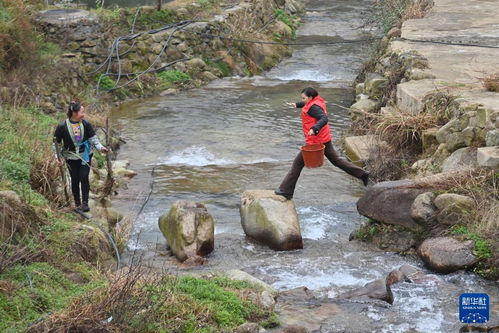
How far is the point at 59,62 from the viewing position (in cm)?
1638

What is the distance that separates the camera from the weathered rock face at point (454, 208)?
8.66 metres

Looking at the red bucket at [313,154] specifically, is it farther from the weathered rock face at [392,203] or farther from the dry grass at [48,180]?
the dry grass at [48,180]

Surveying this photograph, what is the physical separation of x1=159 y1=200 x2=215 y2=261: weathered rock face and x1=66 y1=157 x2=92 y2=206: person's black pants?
1159 millimetres

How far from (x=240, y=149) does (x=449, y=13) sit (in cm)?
820

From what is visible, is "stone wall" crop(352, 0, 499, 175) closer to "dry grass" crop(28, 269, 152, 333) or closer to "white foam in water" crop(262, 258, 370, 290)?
"white foam in water" crop(262, 258, 370, 290)

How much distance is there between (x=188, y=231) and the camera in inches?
355

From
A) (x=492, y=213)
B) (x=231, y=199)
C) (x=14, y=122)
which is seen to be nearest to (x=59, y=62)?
(x=14, y=122)

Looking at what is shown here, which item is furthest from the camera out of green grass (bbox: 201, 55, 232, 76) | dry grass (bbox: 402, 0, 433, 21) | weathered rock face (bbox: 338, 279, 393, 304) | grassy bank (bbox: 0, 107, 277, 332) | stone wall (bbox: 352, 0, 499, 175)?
green grass (bbox: 201, 55, 232, 76)

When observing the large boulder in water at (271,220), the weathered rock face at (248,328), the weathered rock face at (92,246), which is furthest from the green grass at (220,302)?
the large boulder in water at (271,220)

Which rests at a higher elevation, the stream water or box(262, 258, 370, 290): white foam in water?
box(262, 258, 370, 290): white foam in water

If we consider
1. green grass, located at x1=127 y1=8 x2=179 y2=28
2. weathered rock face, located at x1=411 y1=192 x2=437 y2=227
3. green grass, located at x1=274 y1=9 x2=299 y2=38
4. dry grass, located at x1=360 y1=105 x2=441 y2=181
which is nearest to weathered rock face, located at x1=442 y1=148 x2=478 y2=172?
weathered rock face, located at x1=411 y1=192 x2=437 y2=227

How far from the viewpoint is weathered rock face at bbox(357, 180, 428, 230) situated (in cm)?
915

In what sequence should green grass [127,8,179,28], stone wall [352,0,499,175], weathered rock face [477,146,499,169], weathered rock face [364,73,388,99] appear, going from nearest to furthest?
weathered rock face [477,146,499,169], stone wall [352,0,499,175], weathered rock face [364,73,388,99], green grass [127,8,179,28]

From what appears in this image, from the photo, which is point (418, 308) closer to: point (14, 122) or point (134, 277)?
point (134, 277)
